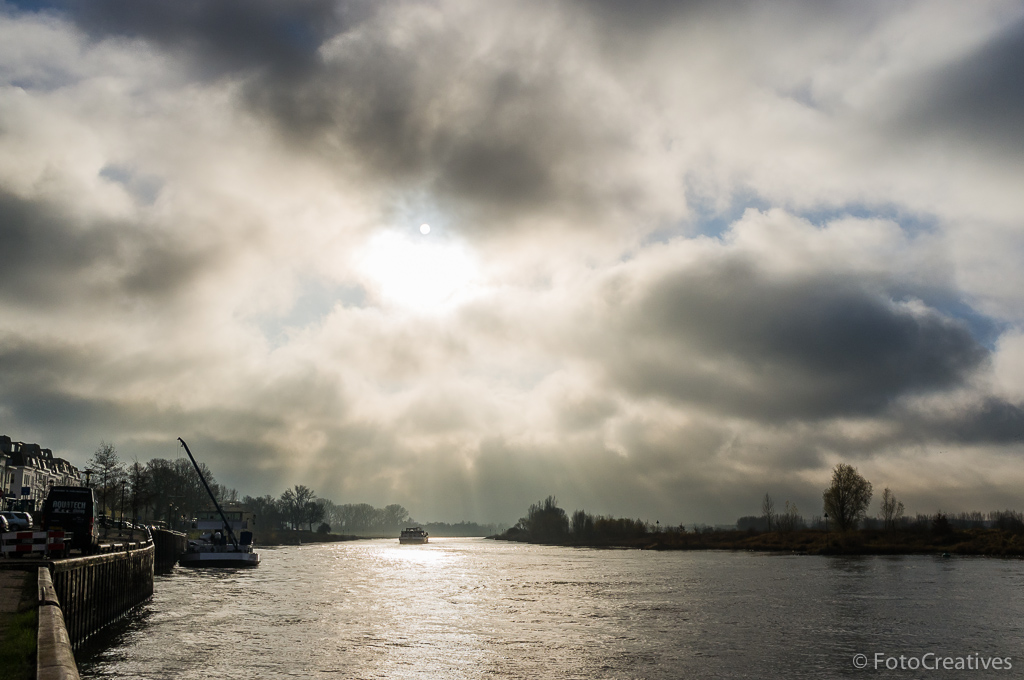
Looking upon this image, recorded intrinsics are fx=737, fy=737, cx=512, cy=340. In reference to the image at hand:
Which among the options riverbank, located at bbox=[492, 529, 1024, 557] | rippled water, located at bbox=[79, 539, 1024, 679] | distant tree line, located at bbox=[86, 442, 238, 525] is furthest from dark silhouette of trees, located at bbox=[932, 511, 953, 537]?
distant tree line, located at bbox=[86, 442, 238, 525]

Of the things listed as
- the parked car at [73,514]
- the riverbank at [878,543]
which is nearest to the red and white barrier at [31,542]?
the parked car at [73,514]

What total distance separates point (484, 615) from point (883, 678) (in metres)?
25.8

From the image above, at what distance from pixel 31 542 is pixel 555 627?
1101 inches

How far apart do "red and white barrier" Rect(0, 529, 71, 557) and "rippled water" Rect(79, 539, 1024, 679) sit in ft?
18.0

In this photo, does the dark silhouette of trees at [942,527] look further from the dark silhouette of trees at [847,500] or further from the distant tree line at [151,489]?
the distant tree line at [151,489]

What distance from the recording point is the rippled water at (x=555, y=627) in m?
31.7

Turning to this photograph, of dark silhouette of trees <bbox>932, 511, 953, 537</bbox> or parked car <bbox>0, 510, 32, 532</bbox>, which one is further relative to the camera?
dark silhouette of trees <bbox>932, 511, 953, 537</bbox>

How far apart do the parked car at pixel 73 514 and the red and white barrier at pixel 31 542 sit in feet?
18.6

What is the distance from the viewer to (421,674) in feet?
98.6

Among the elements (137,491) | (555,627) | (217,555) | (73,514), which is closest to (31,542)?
(73,514)

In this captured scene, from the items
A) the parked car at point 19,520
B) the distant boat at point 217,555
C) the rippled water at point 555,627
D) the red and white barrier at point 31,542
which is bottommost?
the distant boat at point 217,555

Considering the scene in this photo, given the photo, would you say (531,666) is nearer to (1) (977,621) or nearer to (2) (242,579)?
(1) (977,621)

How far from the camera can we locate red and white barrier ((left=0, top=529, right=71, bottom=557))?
35.0 m

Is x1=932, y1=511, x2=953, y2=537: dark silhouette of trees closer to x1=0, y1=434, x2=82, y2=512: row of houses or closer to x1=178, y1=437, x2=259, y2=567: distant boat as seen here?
x1=178, y1=437, x2=259, y2=567: distant boat
